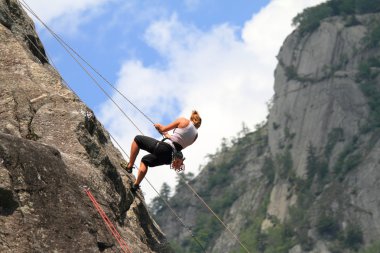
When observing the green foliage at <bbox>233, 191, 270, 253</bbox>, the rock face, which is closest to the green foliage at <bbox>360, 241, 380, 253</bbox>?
the green foliage at <bbox>233, 191, 270, 253</bbox>

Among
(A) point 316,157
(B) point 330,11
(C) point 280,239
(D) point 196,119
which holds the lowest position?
(D) point 196,119

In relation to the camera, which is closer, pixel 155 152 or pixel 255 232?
pixel 155 152

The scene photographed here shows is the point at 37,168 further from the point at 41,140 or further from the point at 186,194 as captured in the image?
the point at 186,194

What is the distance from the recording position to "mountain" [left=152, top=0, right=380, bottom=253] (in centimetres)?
11662

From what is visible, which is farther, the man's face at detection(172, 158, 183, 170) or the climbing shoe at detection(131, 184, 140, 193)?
the man's face at detection(172, 158, 183, 170)

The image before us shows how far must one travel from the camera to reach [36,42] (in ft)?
51.4

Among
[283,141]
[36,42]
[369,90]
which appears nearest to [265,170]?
[283,141]

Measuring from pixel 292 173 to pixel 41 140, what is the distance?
118 meters

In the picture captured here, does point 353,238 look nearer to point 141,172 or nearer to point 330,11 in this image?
point 330,11

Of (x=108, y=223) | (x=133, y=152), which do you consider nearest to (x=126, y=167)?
(x=133, y=152)

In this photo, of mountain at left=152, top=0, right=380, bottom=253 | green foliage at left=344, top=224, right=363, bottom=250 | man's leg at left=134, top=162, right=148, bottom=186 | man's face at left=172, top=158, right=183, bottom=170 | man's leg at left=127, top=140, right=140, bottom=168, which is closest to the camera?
man's leg at left=134, top=162, right=148, bottom=186

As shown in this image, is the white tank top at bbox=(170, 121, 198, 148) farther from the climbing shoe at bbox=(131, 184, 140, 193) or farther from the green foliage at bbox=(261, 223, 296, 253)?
the green foliage at bbox=(261, 223, 296, 253)

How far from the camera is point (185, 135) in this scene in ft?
44.6

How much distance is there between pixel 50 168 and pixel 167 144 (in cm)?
340
